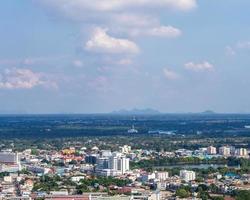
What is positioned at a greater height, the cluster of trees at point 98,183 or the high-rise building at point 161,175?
the high-rise building at point 161,175

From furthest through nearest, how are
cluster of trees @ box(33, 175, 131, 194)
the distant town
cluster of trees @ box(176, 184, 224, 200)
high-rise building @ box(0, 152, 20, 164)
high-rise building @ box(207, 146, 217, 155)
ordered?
high-rise building @ box(207, 146, 217, 155)
high-rise building @ box(0, 152, 20, 164)
cluster of trees @ box(33, 175, 131, 194)
the distant town
cluster of trees @ box(176, 184, 224, 200)

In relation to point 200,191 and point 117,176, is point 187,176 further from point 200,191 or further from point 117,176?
point 200,191

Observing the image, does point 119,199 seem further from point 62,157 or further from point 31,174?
point 62,157

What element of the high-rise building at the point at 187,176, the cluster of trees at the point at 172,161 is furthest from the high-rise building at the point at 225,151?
the high-rise building at the point at 187,176

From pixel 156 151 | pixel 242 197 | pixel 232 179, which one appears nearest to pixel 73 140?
pixel 156 151

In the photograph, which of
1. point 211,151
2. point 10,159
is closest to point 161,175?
point 10,159

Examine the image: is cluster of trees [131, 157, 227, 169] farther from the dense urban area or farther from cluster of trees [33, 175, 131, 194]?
cluster of trees [33, 175, 131, 194]

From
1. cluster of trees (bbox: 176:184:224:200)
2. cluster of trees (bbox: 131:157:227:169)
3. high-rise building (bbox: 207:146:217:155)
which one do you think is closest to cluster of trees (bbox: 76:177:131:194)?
cluster of trees (bbox: 176:184:224:200)

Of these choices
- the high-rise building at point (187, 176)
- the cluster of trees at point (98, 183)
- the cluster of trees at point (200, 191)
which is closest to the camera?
the cluster of trees at point (200, 191)

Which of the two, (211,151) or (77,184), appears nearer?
(77,184)

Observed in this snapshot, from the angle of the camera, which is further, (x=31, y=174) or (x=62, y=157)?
(x=62, y=157)

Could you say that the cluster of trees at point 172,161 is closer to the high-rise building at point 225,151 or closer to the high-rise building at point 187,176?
the high-rise building at point 225,151
